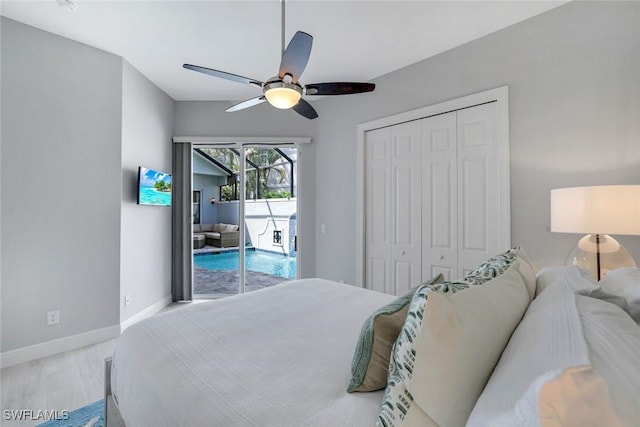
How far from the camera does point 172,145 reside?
4.21 meters

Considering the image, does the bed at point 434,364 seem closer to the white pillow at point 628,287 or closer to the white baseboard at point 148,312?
the white pillow at point 628,287

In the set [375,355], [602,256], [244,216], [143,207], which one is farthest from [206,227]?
[602,256]

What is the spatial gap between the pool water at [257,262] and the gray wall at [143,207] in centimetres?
57

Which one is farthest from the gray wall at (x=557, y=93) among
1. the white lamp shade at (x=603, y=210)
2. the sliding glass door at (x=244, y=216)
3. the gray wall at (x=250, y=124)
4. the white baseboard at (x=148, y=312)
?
the white baseboard at (x=148, y=312)

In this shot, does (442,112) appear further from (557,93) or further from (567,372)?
(567,372)

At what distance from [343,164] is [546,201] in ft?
7.26

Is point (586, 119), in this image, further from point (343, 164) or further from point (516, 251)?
point (343, 164)

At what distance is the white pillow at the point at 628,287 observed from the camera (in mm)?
910

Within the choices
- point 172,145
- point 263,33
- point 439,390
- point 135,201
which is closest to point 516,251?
point 439,390

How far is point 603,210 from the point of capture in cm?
165

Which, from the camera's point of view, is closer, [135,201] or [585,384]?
[585,384]

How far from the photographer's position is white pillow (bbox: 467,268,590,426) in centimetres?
51

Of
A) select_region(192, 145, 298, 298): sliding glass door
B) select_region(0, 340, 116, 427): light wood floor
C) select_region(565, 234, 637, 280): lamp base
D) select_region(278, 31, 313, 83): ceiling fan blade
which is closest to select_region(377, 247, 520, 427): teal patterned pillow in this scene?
select_region(278, 31, 313, 83): ceiling fan blade

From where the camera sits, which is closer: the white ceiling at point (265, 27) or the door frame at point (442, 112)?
the white ceiling at point (265, 27)
